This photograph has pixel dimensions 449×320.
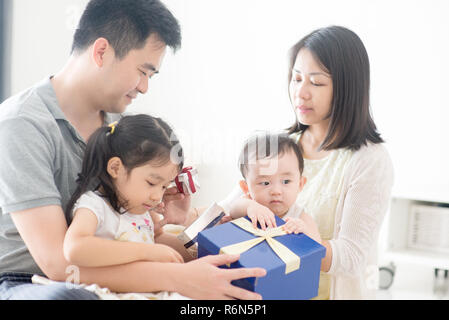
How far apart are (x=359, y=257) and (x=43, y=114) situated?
0.83 metres

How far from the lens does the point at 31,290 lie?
2.67 ft

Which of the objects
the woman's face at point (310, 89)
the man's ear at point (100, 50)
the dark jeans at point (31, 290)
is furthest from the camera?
the woman's face at point (310, 89)

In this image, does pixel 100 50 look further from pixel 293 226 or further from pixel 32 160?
pixel 293 226

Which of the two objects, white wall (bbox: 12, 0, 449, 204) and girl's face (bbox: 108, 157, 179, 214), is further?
white wall (bbox: 12, 0, 449, 204)

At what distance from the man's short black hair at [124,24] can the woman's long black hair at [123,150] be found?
0.69 feet

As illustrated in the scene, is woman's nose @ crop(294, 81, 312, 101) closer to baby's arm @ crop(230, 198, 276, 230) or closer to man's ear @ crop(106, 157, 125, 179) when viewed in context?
baby's arm @ crop(230, 198, 276, 230)

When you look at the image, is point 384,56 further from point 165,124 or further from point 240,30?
point 165,124

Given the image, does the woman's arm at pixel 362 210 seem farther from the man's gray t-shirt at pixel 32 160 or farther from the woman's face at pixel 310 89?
the man's gray t-shirt at pixel 32 160

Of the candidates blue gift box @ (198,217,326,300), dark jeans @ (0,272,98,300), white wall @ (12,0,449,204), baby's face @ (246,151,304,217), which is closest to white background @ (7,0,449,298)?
white wall @ (12,0,449,204)

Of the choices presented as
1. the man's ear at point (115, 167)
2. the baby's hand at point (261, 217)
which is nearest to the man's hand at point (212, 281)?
the baby's hand at point (261, 217)

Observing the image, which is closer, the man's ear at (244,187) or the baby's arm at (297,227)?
the baby's arm at (297,227)

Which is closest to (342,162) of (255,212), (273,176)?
(273,176)

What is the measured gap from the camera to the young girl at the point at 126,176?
883 mm

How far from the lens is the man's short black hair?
103cm
